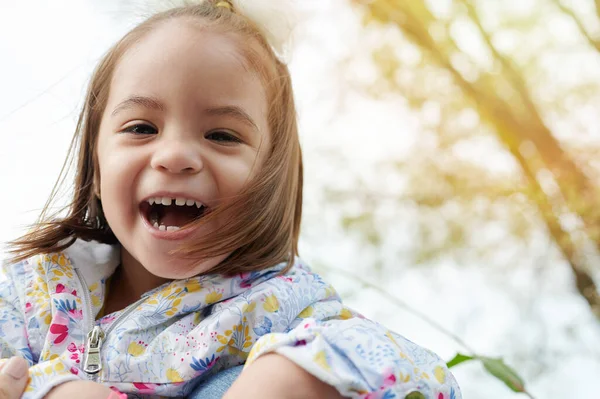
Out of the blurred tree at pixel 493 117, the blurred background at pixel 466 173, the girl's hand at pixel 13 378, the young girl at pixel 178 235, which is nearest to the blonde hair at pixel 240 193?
the young girl at pixel 178 235

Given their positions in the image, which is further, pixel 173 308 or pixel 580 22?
pixel 580 22

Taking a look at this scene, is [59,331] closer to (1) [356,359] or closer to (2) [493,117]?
(1) [356,359]

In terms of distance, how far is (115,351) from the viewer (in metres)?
0.77

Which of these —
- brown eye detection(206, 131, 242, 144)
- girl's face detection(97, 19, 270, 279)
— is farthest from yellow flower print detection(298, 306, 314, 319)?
brown eye detection(206, 131, 242, 144)

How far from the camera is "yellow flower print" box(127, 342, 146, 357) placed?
0.77 m

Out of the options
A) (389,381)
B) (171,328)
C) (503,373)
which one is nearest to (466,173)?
(503,373)

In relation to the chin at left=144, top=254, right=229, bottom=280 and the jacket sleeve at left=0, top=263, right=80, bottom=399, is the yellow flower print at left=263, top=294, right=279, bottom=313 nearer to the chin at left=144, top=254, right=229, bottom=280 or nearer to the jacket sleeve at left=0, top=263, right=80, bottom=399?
the chin at left=144, top=254, right=229, bottom=280

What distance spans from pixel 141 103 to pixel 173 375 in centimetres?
32

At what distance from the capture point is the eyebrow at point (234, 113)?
80 centimetres

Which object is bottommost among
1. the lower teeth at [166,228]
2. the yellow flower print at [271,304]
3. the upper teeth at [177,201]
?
the yellow flower print at [271,304]

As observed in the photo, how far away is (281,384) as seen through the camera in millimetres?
541

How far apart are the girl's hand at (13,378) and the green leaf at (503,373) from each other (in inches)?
24.1

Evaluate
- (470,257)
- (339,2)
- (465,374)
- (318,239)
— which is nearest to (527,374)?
(465,374)

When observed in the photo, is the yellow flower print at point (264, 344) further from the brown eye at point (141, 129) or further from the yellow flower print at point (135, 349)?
the brown eye at point (141, 129)
